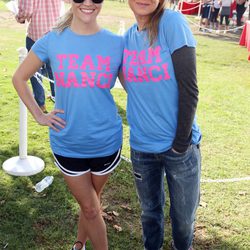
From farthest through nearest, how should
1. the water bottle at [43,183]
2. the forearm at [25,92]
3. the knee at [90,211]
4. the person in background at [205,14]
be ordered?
the person in background at [205,14], the water bottle at [43,183], the knee at [90,211], the forearm at [25,92]

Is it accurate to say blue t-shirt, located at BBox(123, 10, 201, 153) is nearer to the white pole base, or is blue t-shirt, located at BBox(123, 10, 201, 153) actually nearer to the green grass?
the green grass

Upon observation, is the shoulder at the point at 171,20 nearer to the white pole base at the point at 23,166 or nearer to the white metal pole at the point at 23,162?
the white metal pole at the point at 23,162

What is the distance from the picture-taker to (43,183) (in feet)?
13.6

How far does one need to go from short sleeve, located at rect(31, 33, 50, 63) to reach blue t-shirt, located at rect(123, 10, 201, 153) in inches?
18.4

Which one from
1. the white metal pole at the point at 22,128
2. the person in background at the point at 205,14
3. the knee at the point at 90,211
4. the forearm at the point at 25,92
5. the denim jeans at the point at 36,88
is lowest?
the person in background at the point at 205,14

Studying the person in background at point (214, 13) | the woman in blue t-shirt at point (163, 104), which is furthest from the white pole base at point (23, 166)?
the person in background at point (214, 13)

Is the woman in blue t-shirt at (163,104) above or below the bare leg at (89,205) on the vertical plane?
above

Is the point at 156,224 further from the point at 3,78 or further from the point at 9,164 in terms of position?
the point at 3,78

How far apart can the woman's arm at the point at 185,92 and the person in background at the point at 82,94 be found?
43 centimetres

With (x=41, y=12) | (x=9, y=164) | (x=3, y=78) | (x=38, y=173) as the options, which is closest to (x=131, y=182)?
(x=38, y=173)

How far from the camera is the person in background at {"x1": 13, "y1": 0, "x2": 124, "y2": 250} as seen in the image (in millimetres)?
2328

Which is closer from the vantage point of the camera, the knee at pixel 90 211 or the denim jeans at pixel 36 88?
the knee at pixel 90 211

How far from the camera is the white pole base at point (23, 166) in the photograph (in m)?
4.35

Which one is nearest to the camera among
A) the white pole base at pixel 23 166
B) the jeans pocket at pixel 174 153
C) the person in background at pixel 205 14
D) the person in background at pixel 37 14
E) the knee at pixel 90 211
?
the jeans pocket at pixel 174 153
